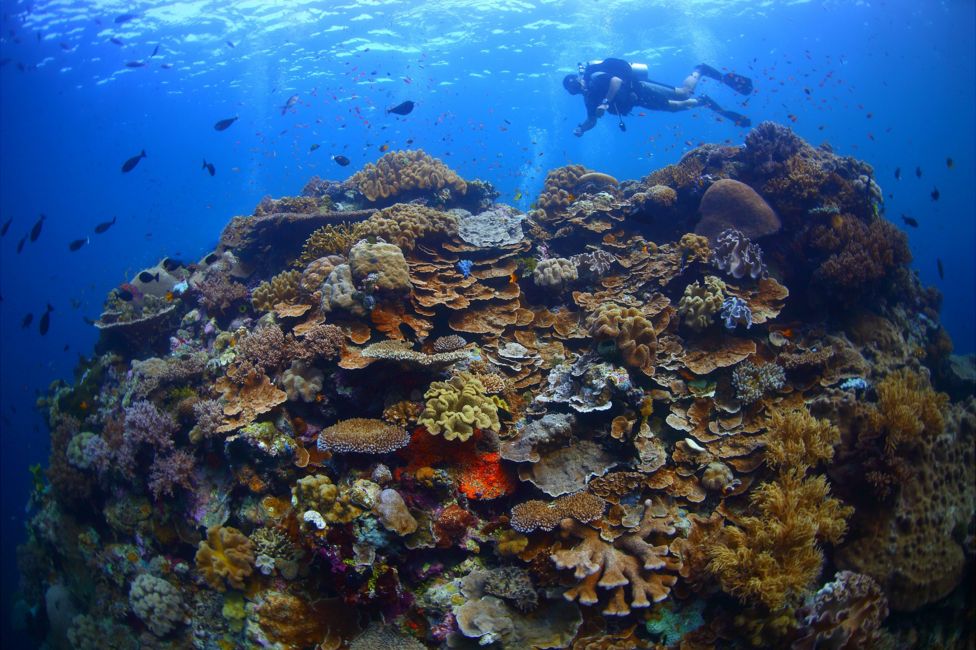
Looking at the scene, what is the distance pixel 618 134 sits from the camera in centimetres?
11888

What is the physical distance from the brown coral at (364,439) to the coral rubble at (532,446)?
37mm

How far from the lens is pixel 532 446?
17.8 feet

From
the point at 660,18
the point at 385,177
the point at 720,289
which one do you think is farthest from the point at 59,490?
the point at 660,18

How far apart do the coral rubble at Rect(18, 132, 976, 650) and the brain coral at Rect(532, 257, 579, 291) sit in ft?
0.14

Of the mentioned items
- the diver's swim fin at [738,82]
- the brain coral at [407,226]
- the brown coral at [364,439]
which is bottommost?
the brown coral at [364,439]

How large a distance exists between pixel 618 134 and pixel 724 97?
115ft

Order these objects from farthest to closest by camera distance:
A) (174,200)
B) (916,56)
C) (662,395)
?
(174,200)
(916,56)
(662,395)

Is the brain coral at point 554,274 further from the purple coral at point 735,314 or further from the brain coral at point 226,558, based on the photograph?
the brain coral at point 226,558

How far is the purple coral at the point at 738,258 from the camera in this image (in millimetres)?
7827

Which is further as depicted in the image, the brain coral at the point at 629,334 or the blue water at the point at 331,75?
the blue water at the point at 331,75

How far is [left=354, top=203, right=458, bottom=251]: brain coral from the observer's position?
7668mm

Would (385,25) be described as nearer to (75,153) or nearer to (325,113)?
(325,113)

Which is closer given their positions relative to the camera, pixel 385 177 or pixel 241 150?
pixel 385 177

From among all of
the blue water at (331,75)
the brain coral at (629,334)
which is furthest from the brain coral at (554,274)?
the blue water at (331,75)
